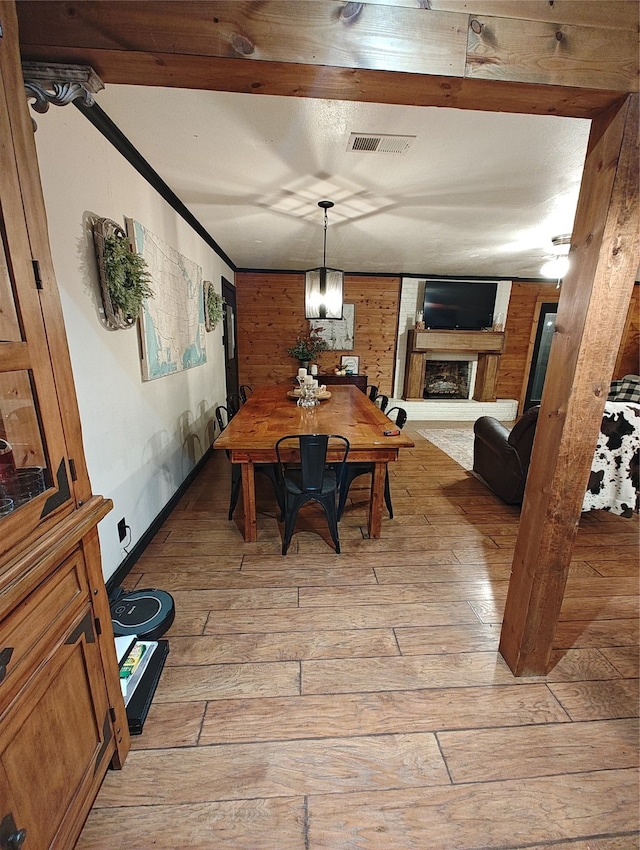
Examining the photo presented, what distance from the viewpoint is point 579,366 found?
1180 mm

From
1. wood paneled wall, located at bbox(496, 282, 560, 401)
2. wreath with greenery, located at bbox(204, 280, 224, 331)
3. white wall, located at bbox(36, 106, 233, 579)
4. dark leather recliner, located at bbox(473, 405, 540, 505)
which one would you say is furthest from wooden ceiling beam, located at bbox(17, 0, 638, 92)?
wood paneled wall, located at bbox(496, 282, 560, 401)

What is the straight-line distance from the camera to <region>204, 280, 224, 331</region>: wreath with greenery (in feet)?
12.8

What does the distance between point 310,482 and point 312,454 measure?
8.3 inches

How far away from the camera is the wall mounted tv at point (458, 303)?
6.00 m

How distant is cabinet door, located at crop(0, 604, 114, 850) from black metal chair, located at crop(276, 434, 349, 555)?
4.27ft

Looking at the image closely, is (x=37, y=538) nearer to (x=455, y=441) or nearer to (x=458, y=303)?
(x=455, y=441)

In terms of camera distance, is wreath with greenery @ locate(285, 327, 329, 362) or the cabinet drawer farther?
wreath with greenery @ locate(285, 327, 329, 362)

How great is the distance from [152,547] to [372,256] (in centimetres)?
449

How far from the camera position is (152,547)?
2.37 metres

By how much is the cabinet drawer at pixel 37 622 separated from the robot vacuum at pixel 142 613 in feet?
2.56

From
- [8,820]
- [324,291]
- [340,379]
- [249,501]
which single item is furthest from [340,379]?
[8,820]

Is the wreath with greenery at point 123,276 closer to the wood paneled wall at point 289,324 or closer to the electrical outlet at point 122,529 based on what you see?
the electrical outlet at point 122,529

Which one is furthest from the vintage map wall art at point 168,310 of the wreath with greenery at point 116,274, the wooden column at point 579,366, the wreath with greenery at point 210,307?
the wooden column at point 579,366

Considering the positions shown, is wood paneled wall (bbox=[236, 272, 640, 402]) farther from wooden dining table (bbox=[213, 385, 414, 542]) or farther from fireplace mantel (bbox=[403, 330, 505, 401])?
→ wooden dining table (bbox=[213, 385, 414, 542])
